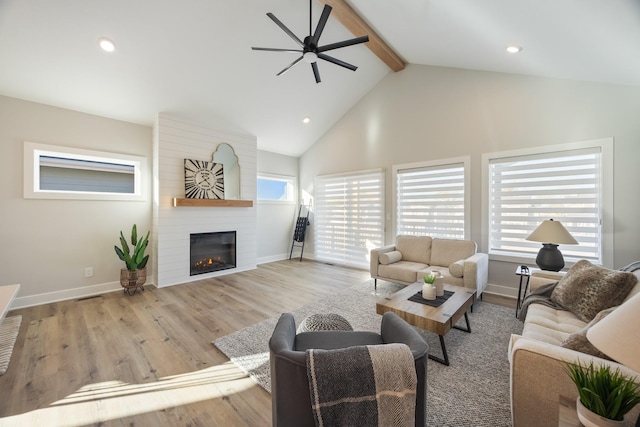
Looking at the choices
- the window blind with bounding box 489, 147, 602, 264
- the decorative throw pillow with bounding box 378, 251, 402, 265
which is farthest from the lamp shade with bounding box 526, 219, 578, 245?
the decorative throw pillow with bounding box 378, 251, 402, 265

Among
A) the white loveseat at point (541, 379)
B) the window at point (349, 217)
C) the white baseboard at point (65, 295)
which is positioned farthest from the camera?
the window at point (349, 217)

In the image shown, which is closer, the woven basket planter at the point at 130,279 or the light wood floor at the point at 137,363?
the light wood floor at the point at 137,363

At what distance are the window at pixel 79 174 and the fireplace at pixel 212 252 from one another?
4.11 feet

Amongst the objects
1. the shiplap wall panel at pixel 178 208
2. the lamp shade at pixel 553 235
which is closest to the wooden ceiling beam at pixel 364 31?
the shiplap wall panel at pixel 178 208

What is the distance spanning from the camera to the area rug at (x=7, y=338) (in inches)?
83.2

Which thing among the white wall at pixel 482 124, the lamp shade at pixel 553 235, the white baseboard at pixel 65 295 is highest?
the white wall at pixel 482 124

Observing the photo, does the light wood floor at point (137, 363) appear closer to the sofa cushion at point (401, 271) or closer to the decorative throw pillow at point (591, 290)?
the sofa cushion at point (401, 271)

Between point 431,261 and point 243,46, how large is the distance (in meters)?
4.24

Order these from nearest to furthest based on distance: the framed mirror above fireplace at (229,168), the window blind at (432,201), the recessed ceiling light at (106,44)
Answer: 1. the recessed ceiling light at (106,44)
2. the window blind at (432,201)
3. the framed mirror above fireplace at (229,168)

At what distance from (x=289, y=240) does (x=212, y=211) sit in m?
2.32

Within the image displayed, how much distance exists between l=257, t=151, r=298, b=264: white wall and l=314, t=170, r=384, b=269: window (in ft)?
2.46

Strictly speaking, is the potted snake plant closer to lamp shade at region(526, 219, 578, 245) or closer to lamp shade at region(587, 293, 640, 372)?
lamp shade at region(587, 293, 640, 372)

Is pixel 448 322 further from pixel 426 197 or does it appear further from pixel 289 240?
pixel 289 240

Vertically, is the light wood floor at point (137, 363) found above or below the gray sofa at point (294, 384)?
below
